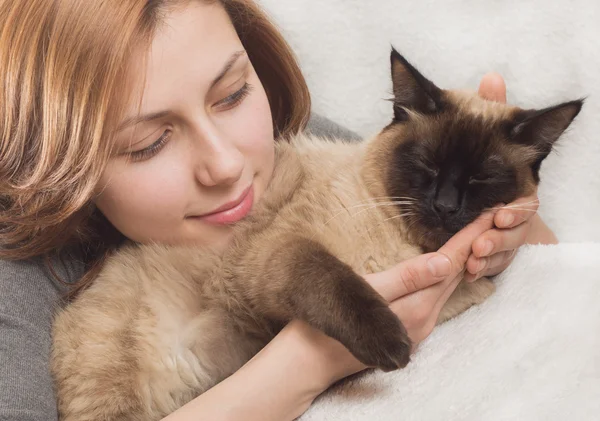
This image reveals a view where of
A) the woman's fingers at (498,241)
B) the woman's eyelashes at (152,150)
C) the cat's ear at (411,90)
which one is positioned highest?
the woman's eyelashes at (152,150)

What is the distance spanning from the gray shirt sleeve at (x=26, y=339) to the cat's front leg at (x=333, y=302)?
0.52 m

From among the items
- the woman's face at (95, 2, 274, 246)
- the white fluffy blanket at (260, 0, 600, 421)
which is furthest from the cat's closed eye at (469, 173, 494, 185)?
the woman's face at (95, 2, 274, 246)

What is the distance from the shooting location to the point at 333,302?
3.92 feet

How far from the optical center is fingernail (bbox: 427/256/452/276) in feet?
4.20

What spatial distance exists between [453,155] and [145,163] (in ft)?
2.30

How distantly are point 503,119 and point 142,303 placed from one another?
0.97m

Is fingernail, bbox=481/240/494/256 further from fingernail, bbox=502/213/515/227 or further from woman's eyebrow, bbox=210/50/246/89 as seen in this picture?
woman's eyebrow, bbox=210/50/246/89

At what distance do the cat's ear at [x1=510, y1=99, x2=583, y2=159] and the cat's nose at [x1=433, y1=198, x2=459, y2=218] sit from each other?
239 mm

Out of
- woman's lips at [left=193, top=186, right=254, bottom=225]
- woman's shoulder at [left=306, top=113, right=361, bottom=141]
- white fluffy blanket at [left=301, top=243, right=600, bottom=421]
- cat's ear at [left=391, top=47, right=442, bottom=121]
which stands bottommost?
white fluffy blanket at [left=301, top=243, right=600, bottom=421]

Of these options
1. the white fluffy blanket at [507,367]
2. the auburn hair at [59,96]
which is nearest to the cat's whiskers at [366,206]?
the white fluffy blanket at [507,367]

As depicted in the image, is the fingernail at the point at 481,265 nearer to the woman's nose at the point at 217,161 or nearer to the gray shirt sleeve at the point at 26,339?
the woman's nose at the point at 217,161

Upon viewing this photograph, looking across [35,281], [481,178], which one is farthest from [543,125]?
[35,281]

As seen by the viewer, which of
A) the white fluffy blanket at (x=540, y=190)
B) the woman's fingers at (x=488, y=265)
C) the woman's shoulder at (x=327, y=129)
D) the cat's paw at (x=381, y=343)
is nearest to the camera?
the cat's paw at (x=381, y=343)

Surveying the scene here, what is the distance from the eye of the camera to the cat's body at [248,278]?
1.33 metres
